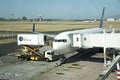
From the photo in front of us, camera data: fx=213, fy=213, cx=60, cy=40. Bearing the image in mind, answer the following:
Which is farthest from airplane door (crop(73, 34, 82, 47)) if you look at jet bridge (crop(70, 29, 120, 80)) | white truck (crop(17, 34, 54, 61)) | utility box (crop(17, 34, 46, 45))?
utility box (crop(17, 34, 46, 45))

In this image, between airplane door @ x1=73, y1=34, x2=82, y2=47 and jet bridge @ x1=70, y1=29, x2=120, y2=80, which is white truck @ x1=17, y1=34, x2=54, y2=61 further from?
jet bridge @ x1=70, y1=29, x2=120, y2=80

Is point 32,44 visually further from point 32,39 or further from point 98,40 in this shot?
point 98,40

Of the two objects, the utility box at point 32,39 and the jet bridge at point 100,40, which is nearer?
the jet bridge at point 100,40

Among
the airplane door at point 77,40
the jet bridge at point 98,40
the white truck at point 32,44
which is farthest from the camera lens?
the white truck at point 32,44

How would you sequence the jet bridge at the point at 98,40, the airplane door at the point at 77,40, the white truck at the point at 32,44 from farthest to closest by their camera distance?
the white truck at the point at 32,44 < the airplane door at the point at 77,40 < the jet bridge at the point at 98,40

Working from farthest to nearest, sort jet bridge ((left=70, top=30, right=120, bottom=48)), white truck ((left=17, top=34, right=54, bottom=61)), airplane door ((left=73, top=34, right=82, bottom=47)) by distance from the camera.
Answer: white truck ((left=17, top=34, right=54, bottom=61)) < airplane door ((left=73, top=34, right=82, bottom=47)) < jet bridge ((left=70, top=30, right=120, bottom=48))

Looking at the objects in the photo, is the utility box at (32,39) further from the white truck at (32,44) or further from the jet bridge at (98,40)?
the jet bridge at (98,40)

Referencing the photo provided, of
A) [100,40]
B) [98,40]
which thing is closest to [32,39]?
[98,40]

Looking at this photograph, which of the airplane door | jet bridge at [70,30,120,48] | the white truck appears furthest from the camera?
the white truck

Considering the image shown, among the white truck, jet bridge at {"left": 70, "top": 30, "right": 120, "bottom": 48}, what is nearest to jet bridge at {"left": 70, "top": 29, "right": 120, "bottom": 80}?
jet bridge at {"left": 70, "top": 30, "right": 120, "bottom": 48}

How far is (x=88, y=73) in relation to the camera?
2347 cm

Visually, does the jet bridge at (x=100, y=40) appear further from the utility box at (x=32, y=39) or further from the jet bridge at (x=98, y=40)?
the utility box at (x=32, y=39)

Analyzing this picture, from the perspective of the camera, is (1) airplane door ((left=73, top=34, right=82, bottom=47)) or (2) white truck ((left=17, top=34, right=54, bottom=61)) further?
(2) white truck ((left=17, top=34, right=54, bottom=61))

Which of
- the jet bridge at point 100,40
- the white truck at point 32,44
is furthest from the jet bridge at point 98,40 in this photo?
the white truck at point 32,44
